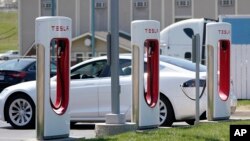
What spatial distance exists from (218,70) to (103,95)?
8.02 ft

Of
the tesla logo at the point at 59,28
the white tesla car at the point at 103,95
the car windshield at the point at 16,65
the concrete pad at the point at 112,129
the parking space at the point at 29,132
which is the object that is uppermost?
the tesla logo at the point at 59,28

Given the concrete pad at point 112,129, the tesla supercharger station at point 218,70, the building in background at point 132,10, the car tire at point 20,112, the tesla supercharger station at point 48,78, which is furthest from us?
the building in background at point 132,10

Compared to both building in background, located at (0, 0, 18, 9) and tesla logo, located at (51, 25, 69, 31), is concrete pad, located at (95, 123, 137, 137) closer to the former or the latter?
tesla logo, located at (51, 25, 69, 31)

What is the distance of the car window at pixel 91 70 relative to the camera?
16484mm

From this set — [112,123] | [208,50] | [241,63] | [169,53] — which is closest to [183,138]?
[112,123]

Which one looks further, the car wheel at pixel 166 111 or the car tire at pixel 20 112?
the car tire at pixel 20 112

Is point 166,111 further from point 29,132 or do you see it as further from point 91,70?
point 29,132

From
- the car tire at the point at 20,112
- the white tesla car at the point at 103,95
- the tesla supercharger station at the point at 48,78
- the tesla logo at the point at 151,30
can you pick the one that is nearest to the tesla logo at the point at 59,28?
the tesla supercharger station at the point at 48,78

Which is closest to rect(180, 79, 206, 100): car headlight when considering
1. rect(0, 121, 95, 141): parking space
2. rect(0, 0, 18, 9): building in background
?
rect(0, 121, 95, 141): parking space

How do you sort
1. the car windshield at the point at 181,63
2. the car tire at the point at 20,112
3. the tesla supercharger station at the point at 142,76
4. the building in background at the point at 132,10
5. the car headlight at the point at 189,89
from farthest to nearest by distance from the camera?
1. the building in background at the point at 132,10
2. the car tire at the point at 20,112
3. the car windshield at the point at 181,63
4. the car headlight at the point at 189,89
5. the tesla supercharger station at the point at 142,76

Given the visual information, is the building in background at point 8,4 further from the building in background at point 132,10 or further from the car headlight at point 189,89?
the car headlight at point 189,89

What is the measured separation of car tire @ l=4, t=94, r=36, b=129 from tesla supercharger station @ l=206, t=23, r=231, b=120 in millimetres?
3858

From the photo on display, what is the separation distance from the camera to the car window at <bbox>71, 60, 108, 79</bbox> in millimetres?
16484

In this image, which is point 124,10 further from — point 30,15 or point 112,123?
point 112,123
